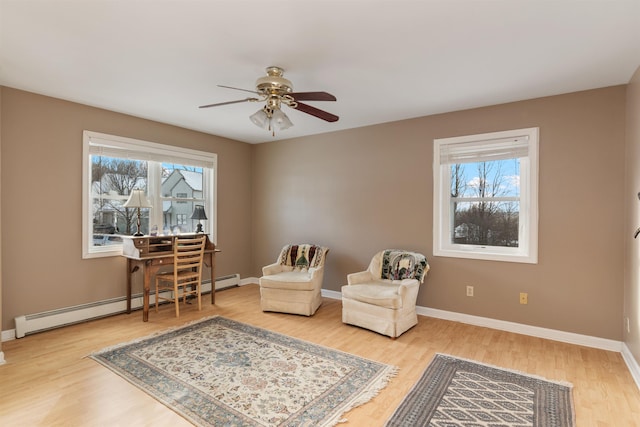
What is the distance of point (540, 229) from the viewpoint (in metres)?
3.45

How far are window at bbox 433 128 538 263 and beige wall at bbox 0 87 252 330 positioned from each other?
12.7 feet

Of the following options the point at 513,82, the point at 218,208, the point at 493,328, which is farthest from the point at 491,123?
the point at 218,208

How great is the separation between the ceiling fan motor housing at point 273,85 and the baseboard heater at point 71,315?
3222 mm

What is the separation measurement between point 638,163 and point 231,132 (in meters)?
4.60

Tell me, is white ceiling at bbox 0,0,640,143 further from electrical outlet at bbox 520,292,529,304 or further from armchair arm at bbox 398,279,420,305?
electrical outlet at bbox 520,292,529,304

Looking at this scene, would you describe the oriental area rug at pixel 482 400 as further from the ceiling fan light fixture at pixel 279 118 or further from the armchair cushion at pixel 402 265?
the ceiling fan light fixture at pixel 279 118

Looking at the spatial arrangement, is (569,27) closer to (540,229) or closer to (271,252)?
(540,229)

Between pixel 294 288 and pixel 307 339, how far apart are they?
83 centimetres

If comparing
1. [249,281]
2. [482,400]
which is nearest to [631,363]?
[482,400]

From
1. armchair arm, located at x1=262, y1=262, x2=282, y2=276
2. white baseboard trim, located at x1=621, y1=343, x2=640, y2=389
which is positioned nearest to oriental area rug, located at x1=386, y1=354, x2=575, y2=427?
white baseboard trim, located at x1=621, y1=343, x2=640, y2=389

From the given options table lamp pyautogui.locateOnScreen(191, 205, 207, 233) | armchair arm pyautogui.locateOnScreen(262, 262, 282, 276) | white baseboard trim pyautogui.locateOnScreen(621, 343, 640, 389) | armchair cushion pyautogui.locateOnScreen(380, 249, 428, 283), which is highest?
table lamp pyautogui.locateOnScreen(191, 205, 207, 233)

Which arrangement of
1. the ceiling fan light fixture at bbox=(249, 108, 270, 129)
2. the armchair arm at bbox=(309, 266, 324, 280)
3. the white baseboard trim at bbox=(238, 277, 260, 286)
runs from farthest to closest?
1. the white baseboard trim at bbox=(238, 277, 260, 286)
2. the armchair arm at bbox=(309, 266, 324, 280)
3. the ceiling fan light fixture at bbox=(249, 108, 270, 129)

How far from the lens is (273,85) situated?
8.45ft

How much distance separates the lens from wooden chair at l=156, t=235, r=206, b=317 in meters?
4.04
